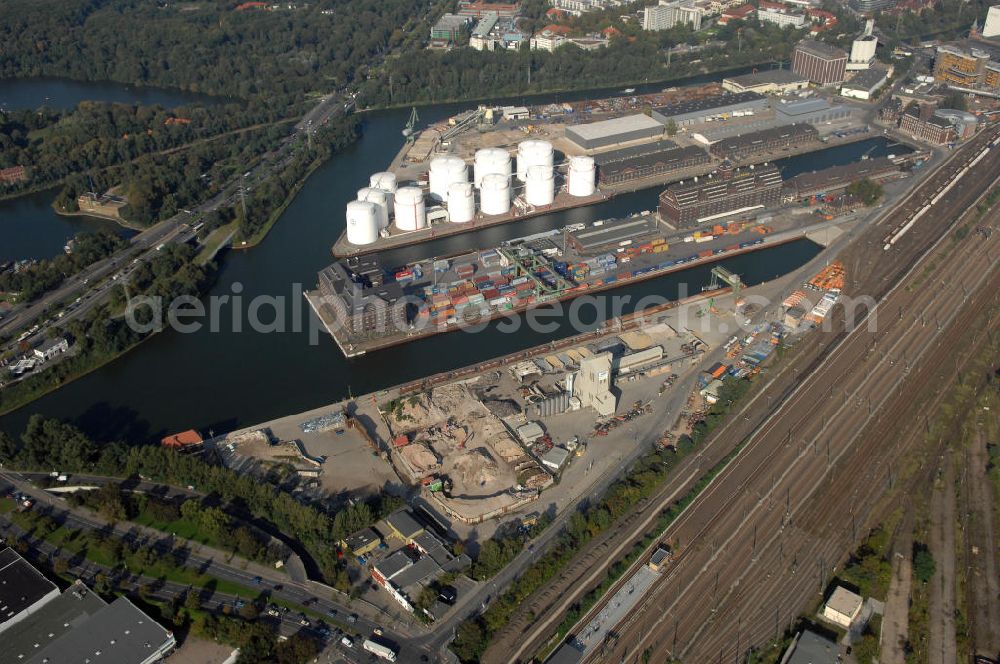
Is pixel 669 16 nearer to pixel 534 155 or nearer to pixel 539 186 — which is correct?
pixel 534 155

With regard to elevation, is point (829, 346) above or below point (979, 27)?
below

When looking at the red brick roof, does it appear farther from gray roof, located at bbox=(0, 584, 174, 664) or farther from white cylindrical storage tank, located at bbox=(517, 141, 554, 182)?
white cylindrical storage tank, located at bbox=(517, 141, 554, 182)

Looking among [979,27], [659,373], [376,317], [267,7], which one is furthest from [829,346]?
[267,7]

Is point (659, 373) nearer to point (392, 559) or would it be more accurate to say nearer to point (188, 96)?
point (392, 559)

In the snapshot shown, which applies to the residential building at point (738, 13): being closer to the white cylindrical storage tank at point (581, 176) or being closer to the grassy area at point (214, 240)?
the white cylindrical storage tank at point (581, 176)

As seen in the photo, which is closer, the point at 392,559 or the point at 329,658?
the point at 329,658

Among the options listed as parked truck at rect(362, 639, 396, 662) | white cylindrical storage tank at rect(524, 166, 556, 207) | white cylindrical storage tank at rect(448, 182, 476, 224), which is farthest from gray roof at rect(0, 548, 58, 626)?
white cylindrical storage tank at rect(524, 166, 556, 207)

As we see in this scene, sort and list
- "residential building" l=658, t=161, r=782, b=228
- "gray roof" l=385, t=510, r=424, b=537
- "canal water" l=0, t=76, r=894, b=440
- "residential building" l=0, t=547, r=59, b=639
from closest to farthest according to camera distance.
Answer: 1. "residential building" l=0, t=547, r=59, b=639
2. "gray roof" l=385, t=510, r=424, b=537
3. "canal water" l=0, t=76, r=894, b=440
4. "residential building" l=658, t=161, r=782, b=228

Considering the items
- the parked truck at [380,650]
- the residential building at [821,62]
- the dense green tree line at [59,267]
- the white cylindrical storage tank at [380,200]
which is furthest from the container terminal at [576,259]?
the residential building at [821,62]
